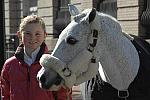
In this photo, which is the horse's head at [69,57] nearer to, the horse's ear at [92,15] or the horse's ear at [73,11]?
the horse's ear at [92,15]

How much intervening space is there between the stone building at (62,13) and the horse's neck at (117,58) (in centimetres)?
564

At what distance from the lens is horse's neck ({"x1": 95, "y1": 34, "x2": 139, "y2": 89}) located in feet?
13.0

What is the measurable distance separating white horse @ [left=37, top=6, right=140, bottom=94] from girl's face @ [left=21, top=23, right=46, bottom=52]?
1.64 ft

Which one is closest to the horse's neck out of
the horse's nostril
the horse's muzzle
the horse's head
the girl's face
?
the horse's head

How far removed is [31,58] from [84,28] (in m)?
0.79

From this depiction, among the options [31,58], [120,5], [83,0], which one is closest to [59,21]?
[83,0]

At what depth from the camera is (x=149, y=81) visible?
13.9ft

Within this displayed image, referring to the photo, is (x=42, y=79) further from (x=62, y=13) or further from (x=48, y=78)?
(x=62, y=13)

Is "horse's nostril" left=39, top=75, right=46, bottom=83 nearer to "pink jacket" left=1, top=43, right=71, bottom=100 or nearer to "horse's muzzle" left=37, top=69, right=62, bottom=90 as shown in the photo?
"horse's muzzle" left=37, top=69, right=62, bottom=90

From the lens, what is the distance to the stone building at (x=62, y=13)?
39.9ft

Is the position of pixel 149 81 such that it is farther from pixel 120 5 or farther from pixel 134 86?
pixel 120 5

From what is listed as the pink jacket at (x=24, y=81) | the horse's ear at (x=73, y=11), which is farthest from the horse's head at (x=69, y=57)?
the pink jacket at (x=24, y=81)

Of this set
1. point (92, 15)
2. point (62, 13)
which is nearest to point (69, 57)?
point (92, 15)

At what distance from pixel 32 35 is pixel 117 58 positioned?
890 millimetres
